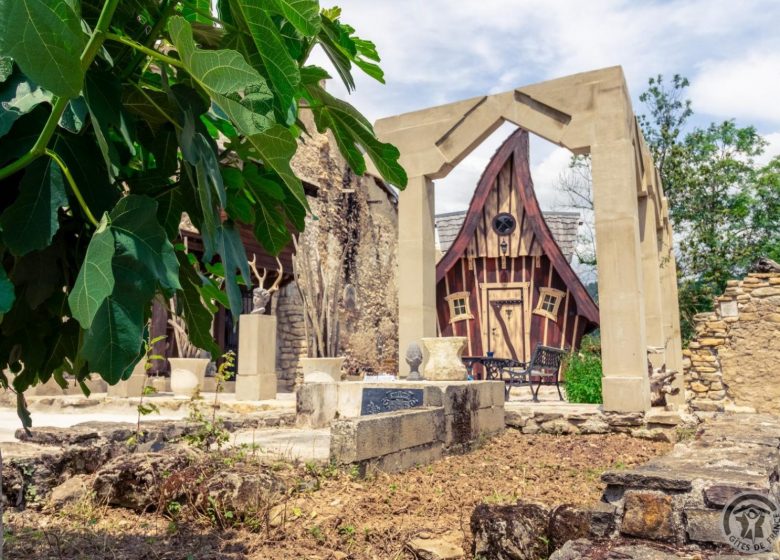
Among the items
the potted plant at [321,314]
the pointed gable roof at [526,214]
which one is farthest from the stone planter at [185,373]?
the pointed gable roof at [526,214]

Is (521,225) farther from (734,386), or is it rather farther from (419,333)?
(419,333)

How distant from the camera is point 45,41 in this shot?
0.86m

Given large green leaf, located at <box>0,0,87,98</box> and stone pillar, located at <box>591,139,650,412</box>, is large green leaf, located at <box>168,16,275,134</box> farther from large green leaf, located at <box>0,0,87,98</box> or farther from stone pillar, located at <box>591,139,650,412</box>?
stone pillar, located at <box>591,139,650,412</box>

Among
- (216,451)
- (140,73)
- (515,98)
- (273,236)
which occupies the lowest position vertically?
(216,451)

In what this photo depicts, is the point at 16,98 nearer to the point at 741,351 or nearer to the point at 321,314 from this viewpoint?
the point at 321,314

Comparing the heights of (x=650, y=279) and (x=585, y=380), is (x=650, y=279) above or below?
above

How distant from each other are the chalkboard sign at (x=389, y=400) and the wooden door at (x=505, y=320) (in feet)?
26.0

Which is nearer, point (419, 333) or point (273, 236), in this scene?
point (273, 236)

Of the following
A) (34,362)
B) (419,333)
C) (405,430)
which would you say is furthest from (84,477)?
(419,333)

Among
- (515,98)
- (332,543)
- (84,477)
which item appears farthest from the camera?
(515,98)

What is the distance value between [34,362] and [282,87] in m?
1.12

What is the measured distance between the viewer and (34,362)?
5.46 feet

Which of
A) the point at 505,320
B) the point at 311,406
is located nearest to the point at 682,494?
the point at 311,406

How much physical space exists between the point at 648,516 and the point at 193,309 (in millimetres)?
1728
